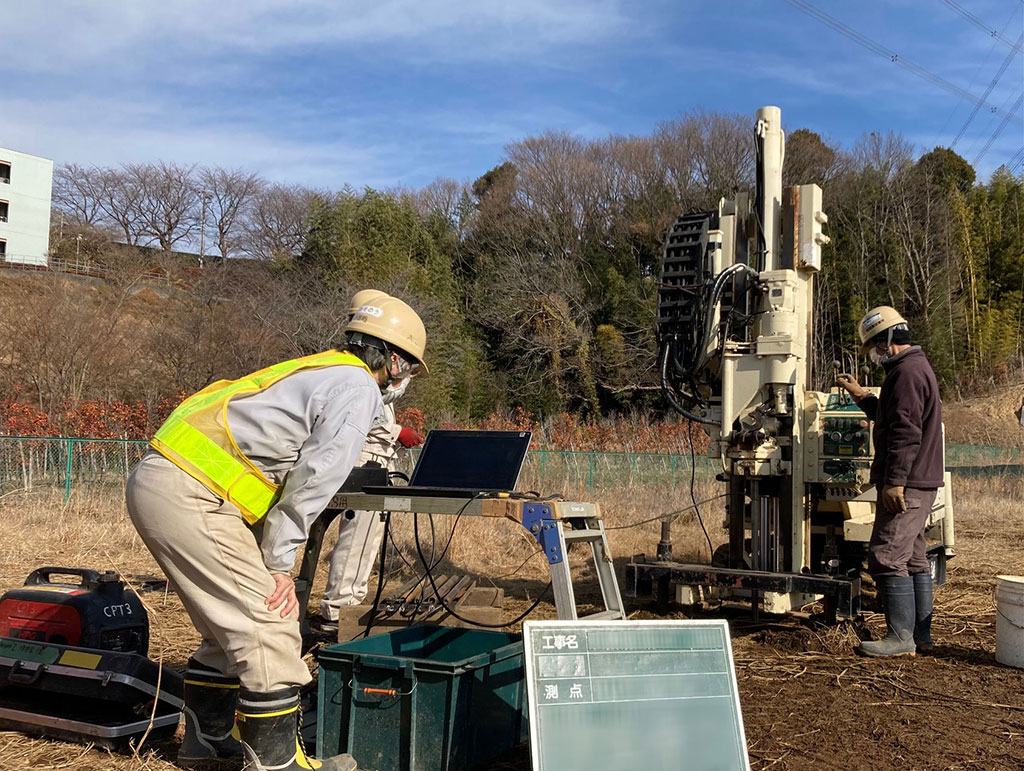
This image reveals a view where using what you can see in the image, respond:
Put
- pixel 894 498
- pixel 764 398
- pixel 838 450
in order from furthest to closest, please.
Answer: pixel 764 398 → pixel 838 450 → pixel 894 498

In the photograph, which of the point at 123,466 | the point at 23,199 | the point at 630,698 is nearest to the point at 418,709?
the point at 630,698

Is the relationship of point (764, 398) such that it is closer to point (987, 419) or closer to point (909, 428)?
point (909, 428)

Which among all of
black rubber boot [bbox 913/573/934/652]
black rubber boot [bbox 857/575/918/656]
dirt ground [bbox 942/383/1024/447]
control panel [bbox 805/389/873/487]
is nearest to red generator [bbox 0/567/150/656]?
black rubber boot [bbox 857/575/918/656]

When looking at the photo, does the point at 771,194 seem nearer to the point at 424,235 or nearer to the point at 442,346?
the point at 442,346

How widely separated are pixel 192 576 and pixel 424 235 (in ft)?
91.9

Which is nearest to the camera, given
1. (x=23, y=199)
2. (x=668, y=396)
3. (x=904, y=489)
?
(x=904, y=489)

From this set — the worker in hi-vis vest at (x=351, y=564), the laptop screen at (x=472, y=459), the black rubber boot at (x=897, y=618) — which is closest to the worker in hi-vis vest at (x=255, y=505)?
the laptop screen at (x=472, y=459)

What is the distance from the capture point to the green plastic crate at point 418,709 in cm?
361

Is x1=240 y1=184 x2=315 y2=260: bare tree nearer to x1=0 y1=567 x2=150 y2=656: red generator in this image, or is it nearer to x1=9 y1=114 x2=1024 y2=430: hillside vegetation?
x1=9 y1=114 x2=1024 y2=430: hillside vegetation

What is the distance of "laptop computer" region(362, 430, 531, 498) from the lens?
495 cm

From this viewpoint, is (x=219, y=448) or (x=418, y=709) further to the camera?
(x=418, y=709)

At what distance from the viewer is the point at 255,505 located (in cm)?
353

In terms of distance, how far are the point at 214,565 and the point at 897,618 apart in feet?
14.2

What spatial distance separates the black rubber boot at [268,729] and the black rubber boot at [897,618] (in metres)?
3.84
